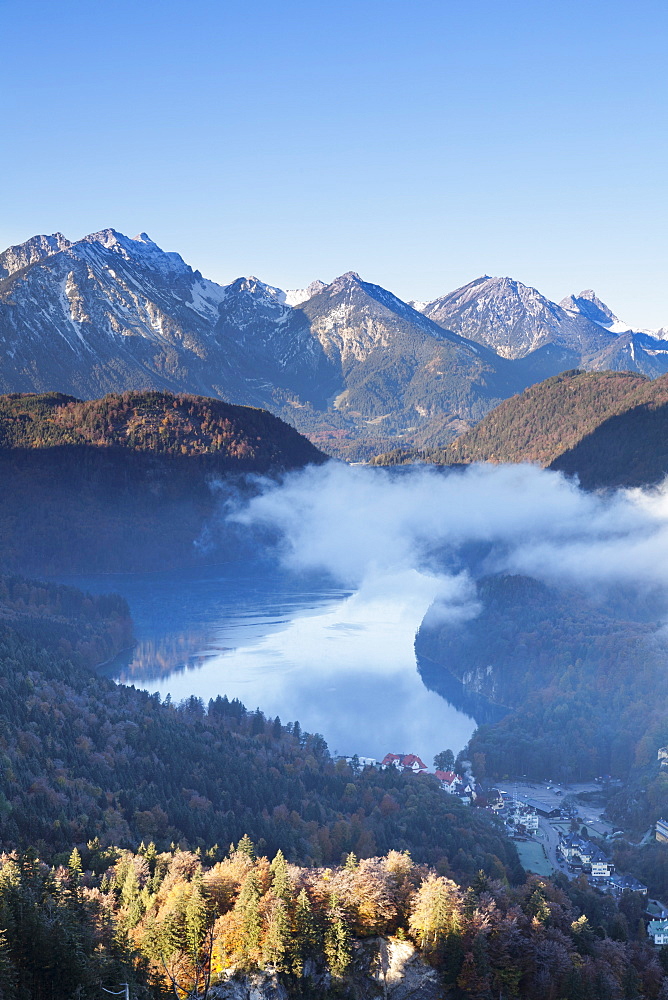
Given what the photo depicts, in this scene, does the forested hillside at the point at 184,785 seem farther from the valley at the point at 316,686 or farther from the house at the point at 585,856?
the house at the point at 585,856

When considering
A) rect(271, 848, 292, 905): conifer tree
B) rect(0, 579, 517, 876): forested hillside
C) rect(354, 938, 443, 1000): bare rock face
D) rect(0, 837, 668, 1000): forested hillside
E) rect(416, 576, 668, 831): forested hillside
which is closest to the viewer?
rect(0, 837, 668, 1000): forested hillside

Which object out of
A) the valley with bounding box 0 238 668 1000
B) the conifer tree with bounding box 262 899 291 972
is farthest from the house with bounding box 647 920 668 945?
the conifer tree with bounding box 262 899 291 972

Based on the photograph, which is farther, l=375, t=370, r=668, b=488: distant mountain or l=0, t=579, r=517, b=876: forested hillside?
l=375, t=370, r=668, b=488: distant mountain

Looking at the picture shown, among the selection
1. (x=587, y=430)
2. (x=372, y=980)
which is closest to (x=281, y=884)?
(x=372, y=980)

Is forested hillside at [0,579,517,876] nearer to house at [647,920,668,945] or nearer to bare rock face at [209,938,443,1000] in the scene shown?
house at [647,920,668,945]

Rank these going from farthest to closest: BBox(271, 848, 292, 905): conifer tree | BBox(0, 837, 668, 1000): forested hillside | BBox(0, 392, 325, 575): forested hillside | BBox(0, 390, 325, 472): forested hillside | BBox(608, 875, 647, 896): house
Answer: BBox(0, 390, 325, 472): forested hillside
BBox(0, 392, 325, 575): forested hillside
BBox(608, 875, 647, 896): house
BBox(271, 848, 292, 905): conifer tree
BBox(0, 837, 668, 1000): forested hillside

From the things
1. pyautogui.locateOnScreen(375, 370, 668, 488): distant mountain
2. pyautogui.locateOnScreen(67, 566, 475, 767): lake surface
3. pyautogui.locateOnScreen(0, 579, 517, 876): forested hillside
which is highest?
pyautogui.locateOnScreen(375, 370, 668, 488): distant mountain

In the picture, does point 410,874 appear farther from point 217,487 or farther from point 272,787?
point 217,487

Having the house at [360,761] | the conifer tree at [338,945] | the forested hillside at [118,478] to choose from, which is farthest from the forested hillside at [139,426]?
the conifer tree at [338,945]
